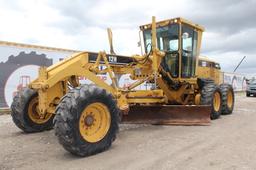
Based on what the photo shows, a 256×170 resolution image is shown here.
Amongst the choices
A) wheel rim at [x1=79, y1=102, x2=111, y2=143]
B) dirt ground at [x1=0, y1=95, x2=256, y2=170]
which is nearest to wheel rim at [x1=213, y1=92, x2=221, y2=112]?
dirt ground at [x1=0, y1=95, x2=256, y2=170]

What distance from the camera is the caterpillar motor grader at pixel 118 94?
19.4ft

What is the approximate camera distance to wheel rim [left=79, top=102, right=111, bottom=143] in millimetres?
5996

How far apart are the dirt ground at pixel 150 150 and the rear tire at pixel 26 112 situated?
0.79 ft

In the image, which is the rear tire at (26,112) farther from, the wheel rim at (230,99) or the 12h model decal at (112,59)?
the wheel rim at (230,99)

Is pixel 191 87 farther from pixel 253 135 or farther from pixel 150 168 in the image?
pixel 150 168

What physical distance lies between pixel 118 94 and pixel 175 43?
3.37 meters

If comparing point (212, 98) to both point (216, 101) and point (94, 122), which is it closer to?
point (216, 101)

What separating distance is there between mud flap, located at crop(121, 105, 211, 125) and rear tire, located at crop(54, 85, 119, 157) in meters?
2.94

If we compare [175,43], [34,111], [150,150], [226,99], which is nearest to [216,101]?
[226,99]

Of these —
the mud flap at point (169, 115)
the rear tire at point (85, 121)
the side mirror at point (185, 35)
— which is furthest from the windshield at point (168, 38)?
the rear tire at point (85, 121)

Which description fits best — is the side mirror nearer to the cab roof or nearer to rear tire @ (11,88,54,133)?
the cab roof

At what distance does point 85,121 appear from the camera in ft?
19.9

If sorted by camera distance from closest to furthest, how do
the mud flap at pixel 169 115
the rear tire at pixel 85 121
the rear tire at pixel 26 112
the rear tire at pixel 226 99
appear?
the rear tire at pixel 85 121, the rear tire at pixel 26 112, the mud flap at pixel 169 115, the rear tire at pixel 226 99

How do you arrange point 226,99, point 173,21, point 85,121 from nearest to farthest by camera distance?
1. point 85,121
2. point 173,21
3. point 226,99
